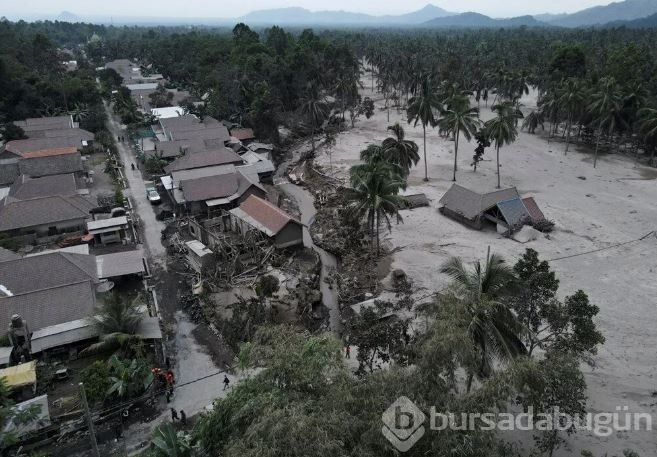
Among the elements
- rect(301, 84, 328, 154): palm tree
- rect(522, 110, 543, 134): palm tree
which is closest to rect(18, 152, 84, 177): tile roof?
rect(301, 84, 328, 154): palm tree

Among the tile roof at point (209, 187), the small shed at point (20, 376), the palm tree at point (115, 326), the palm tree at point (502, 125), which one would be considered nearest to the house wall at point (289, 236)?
the tile roof at point (209, 187)

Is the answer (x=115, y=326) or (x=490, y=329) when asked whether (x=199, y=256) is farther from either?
(x=490, y=329)

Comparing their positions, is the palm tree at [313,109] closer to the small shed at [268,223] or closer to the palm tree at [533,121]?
the small shed at [268,223]

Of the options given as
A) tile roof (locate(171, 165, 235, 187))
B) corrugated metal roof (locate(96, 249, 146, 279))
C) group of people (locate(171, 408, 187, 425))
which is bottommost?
group of people (locate(171, 408, 187, 425))

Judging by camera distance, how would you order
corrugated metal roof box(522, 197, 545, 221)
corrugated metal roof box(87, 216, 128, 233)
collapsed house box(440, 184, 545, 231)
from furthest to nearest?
corrugated metal roof box(522, 197, 545, 221)
collapsed house box(440, 184, 545, 231)
corrugated metal roof box(87, 216, 128, 233)

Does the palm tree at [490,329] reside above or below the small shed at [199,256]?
above

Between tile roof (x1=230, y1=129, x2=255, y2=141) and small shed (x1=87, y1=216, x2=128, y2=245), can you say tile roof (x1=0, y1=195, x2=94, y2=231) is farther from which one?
tile roof (x1=230, y1=129, x2=255, y2=141)

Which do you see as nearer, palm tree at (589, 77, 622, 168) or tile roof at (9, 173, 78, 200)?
tile roof at (9, 173, 78, 200)
